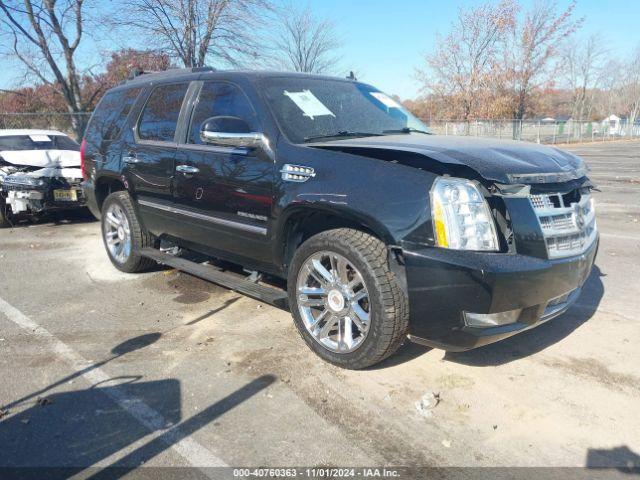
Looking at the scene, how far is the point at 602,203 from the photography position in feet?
31.4

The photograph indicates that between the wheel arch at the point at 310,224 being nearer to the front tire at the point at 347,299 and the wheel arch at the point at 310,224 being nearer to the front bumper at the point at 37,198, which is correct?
the front tire at the point at 347,299

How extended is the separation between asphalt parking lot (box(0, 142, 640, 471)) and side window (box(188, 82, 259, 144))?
1.58 m

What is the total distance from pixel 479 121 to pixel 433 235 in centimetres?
2813

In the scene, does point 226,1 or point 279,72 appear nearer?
point 279,72

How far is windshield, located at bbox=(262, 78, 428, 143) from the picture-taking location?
3832mm

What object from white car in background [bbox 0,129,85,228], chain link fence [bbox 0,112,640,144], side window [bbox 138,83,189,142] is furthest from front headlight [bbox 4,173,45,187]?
chain link fence [bbox 0,112,640,144]

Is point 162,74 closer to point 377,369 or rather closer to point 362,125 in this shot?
point 362,125

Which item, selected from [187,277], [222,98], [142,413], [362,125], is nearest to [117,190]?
[187,277]

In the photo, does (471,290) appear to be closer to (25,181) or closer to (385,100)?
(385,100)

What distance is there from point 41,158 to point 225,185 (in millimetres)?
6245

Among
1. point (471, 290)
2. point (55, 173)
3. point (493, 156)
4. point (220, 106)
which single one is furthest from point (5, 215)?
point (471, 290)

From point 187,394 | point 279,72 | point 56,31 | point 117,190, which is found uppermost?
point 56,31

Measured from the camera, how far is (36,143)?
930 centimetres

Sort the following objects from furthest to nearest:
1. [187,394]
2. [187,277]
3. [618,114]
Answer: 1. [618,114]
2. [187,277]
3. [187,394]
